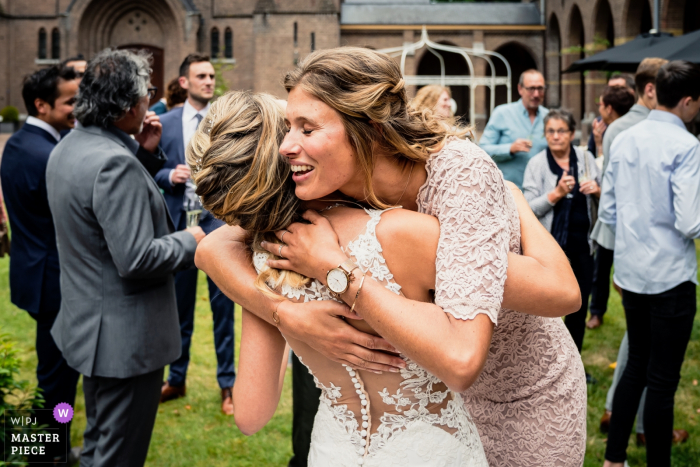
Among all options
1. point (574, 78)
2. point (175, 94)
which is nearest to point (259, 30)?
point (574, 78)

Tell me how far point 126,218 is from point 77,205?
0.70 ft

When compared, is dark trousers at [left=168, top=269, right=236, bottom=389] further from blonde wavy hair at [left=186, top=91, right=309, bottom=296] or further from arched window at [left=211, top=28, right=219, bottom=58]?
arched window at [left=211, top=28, right=219, bottom=58]

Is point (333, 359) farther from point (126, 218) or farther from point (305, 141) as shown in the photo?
point (126, 218)

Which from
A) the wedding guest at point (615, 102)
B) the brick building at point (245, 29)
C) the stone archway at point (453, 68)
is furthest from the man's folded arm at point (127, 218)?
the stone archway at point (453, 68)

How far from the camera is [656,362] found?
3.25 meters

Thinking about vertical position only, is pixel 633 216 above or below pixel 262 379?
above

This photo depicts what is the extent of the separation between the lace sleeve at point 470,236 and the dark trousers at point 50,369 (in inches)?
124

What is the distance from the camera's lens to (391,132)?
140cm

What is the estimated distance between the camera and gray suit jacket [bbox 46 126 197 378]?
8.65ft

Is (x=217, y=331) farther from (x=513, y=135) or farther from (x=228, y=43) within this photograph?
(x=228, y=43)

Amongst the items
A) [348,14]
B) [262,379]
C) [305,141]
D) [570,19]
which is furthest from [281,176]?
[348,14]

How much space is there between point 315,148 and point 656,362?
8.77 ft

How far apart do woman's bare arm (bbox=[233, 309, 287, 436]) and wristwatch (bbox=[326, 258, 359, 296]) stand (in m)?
0.39

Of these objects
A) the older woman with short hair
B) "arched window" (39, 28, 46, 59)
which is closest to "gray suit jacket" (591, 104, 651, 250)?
the older woman with short hair
